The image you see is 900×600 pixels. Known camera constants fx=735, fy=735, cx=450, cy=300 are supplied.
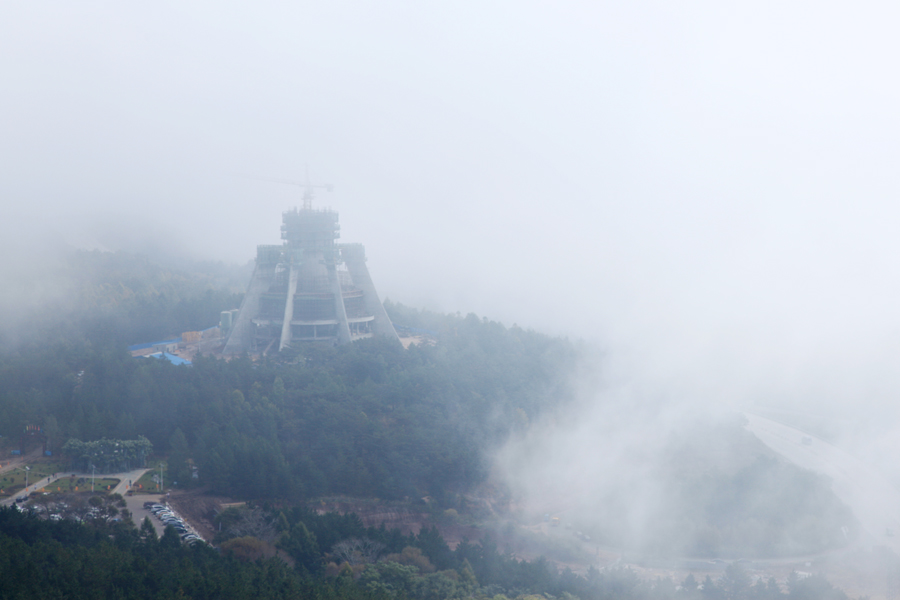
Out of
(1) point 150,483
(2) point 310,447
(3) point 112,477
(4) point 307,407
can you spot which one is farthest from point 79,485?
(4) point 307,407

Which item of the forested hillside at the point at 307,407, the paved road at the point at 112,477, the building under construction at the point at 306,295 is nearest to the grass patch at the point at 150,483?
the paved road at the point at 112,477

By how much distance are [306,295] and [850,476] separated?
32.9 m

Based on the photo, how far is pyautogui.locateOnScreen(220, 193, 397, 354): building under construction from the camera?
47.2 meters

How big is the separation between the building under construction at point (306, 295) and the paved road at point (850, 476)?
25.0 meters

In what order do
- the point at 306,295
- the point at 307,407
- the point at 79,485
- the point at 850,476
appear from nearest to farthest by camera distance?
the point at 79,485 < the point at 307,407 < the point at 850,476 < the point at 306,295

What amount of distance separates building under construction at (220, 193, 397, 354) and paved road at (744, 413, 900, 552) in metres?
25.0

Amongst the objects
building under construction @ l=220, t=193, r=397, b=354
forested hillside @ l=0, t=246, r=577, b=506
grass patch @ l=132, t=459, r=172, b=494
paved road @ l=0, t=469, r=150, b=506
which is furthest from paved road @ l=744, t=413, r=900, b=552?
paved road @ l=0, t=469, r=150, b=506

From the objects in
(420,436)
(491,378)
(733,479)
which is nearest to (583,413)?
(491,378)

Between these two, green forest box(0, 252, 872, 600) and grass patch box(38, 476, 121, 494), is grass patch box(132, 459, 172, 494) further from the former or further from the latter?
grass patch box(38, 476, 121, 494)

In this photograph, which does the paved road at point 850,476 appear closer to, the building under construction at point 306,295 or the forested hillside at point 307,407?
the forested hillside at point 307,407

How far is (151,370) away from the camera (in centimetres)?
3750

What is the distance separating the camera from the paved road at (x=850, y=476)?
32281mm

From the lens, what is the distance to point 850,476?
124 feet

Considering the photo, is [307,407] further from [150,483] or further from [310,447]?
[150,483]
